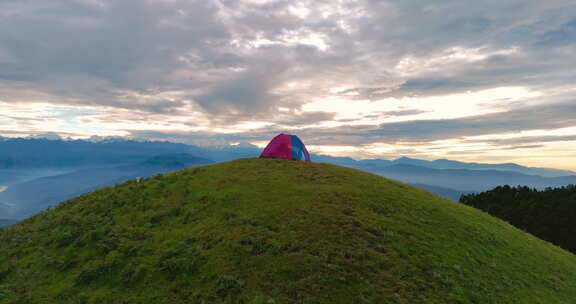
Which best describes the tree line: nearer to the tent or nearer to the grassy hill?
the grassy hill

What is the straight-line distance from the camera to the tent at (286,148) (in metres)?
30.2

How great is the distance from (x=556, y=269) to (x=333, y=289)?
1627cm

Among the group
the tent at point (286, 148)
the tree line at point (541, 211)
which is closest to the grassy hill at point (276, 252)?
the tent at point (286, 148)

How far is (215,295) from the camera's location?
35.3 feet

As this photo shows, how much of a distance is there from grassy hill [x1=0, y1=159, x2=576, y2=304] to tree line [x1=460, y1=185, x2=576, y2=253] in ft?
79.7

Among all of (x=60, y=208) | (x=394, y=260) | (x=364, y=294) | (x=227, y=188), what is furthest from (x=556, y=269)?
(x=60, y=208)

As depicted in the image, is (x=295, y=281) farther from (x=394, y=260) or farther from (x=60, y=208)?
(x=60, y=208)

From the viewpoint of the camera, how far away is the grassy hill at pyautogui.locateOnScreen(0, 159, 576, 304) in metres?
11.2

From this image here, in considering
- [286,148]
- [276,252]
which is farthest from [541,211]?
[276,252]

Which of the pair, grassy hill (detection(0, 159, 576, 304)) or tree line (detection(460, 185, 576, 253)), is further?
tree line (detection(460, 185, 576, 253))

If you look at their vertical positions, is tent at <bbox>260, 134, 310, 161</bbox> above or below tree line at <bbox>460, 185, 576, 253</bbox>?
above

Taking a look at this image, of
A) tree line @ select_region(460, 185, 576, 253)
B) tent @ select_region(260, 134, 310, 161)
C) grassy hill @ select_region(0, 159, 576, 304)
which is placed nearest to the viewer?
grassy hill @ select_region(0, 159, 576, 304)

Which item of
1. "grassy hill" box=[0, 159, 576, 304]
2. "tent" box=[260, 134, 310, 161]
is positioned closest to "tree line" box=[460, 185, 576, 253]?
"grassy hill" box=[0, 159, 576, 304]

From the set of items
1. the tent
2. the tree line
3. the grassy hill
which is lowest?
the tree line
